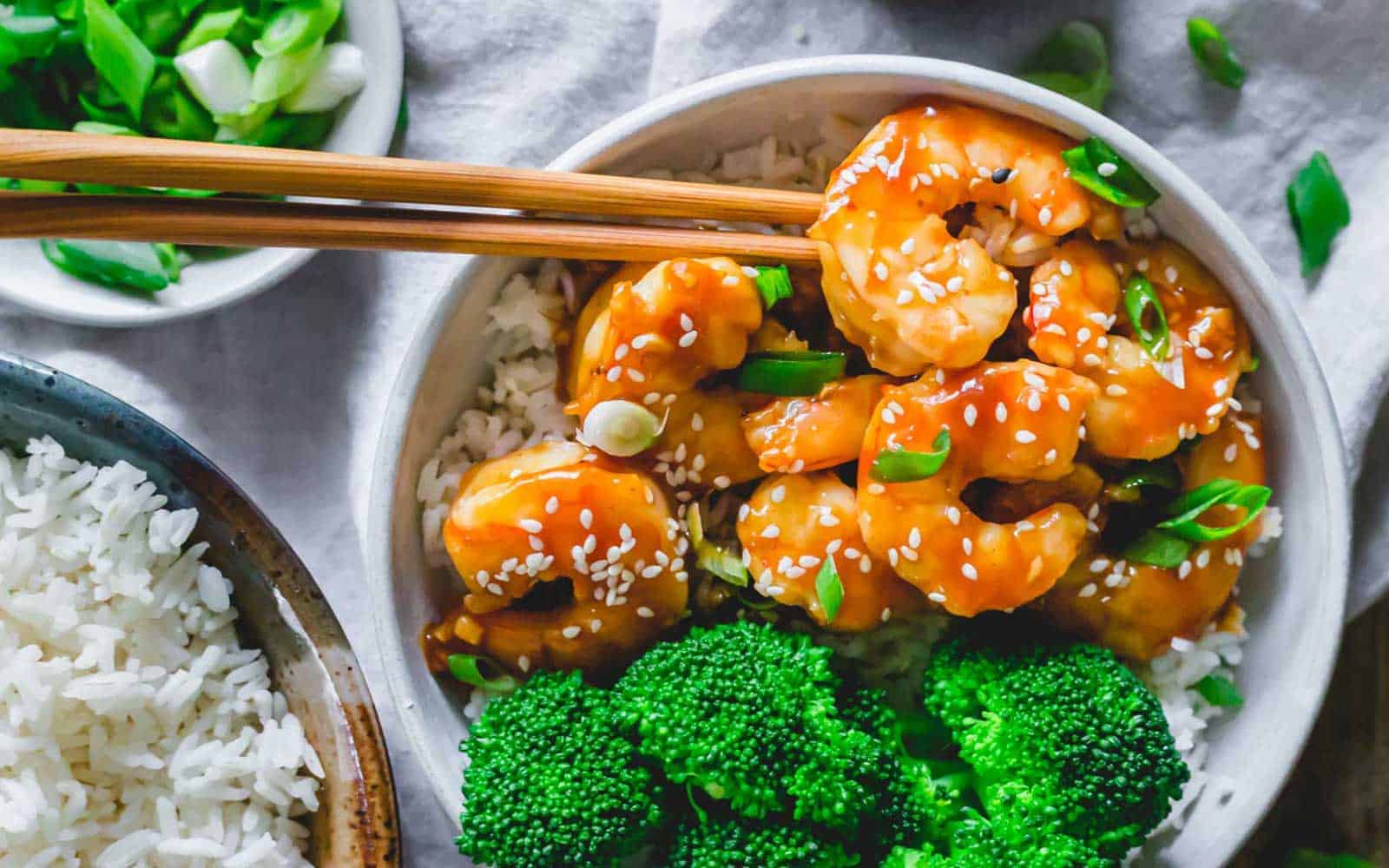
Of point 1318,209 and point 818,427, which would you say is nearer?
point 818,427

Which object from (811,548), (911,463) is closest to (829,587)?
(811,548)

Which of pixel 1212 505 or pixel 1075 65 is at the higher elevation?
pixel 1075 65

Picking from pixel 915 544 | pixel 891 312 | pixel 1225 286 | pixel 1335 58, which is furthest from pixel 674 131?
pixel 1335 58

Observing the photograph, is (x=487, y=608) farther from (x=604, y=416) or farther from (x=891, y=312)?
(x=891, y=312)

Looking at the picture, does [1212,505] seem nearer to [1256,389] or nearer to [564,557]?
[1256,389]

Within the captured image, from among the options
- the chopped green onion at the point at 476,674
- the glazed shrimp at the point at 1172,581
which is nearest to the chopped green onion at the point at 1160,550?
the glazed shrimp at the point at 1172,581

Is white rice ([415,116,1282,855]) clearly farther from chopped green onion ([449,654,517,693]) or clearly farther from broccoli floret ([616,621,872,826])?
broccoli floret ([616,621,872,826])

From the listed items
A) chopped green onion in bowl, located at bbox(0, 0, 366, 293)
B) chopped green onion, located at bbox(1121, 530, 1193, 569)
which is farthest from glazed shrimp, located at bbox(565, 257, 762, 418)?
chopped green onion in bowl, located at bbox(0, 0, 366, 293)
